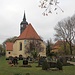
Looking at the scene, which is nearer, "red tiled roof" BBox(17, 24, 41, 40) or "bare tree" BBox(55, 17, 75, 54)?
"bare tree" BBox(55, 17, 75, 54)

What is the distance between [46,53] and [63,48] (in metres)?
13.3

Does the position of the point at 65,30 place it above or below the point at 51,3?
above

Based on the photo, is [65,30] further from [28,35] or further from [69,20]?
[28,35]

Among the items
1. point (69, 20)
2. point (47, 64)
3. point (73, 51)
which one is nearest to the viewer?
point (47, 64)

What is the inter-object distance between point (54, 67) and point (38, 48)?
42.8 meters

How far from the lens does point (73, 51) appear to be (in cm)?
7619

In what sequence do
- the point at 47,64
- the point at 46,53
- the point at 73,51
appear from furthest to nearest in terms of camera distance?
the point at 46,53, the point at 73,51, the point at 47,64

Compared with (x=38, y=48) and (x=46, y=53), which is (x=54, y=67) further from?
(x=46, y=53)

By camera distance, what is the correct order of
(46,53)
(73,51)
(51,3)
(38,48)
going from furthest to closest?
(46,53) → (73,51) → (38,48) → (51,3)

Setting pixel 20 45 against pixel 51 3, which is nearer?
pixel 51 3

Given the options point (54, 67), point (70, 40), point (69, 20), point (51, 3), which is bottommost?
point (54, 67)

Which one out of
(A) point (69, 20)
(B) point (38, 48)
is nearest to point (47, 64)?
(A) point (69, 20)

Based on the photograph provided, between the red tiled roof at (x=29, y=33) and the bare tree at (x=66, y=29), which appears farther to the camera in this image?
the red tiled roof at (x=29, y=33)

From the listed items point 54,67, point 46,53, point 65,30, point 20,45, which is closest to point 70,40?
point 65,30
